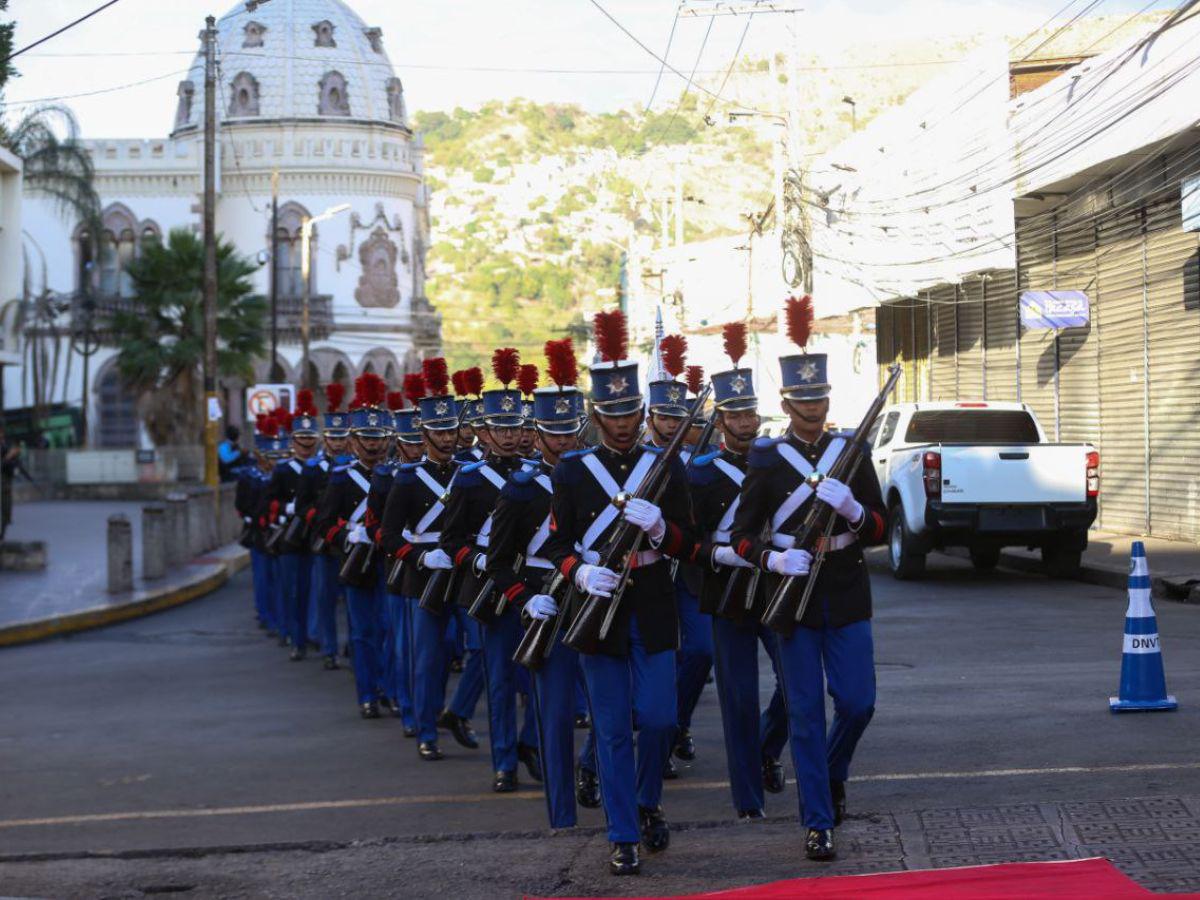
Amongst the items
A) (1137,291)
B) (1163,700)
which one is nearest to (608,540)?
(1163,700)

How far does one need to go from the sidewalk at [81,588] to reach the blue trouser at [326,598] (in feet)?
14.7

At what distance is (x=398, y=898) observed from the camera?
7.30 metres

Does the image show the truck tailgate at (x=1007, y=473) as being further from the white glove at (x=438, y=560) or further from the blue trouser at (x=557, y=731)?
the blue trouser at (x=557, y=731)

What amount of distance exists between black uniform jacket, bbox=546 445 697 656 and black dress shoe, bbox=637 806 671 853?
0.69m

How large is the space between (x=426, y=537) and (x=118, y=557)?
1258cm

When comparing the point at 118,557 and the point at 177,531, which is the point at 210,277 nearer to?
the point at 177,531

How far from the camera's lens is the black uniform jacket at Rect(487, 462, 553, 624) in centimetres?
878

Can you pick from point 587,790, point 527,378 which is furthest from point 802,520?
point 527,378

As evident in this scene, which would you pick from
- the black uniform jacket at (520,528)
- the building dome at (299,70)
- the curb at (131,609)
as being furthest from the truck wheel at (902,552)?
the building dome at (299,70)

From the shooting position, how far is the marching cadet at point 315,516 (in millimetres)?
15172

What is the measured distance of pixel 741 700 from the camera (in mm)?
8344

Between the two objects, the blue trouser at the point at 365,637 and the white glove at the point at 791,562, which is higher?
the white glove at the point at 791,562

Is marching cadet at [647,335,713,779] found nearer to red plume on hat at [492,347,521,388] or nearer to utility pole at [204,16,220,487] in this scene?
red plume on hat at [492,347,521,388]

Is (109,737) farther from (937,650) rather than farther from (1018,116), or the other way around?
(1018,116)
